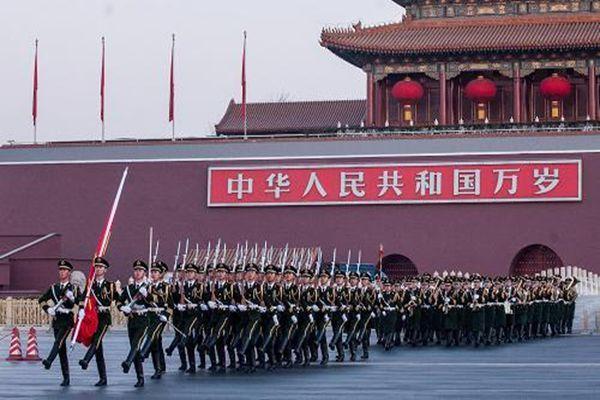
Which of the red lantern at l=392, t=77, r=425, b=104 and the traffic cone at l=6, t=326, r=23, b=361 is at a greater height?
the red lantern at l=392, t=77, r=425, b=104

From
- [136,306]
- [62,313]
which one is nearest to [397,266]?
[136,306]

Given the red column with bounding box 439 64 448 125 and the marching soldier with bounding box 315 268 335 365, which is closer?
the marching soldier with bounding box 315 268 335 365

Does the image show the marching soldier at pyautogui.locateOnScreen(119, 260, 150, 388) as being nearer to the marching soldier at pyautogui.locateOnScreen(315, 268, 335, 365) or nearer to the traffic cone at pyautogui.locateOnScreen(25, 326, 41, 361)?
the marching soldier at pyautogui.locateOnScreen(315, 268, 335, 365)

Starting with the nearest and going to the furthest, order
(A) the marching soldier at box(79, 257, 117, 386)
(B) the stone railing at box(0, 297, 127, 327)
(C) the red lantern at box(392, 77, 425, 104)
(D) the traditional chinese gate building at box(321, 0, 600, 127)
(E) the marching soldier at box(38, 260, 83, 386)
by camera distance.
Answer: (A) the marching soldier at box(79, 257, 117, 386)
(E) the marching soldier at box(38, 260, 83, 386)
(B) the stone railing at box(0, 297, 127, 327)
(D) the traditional chinese gate building at box(321, 0, 600, 127)
(C) the red lantern at box(392, 77, 425, 104)

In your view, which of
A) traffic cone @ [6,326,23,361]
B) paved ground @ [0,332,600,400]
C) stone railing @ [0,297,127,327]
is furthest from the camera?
stone railing @ [0,297,127,327]

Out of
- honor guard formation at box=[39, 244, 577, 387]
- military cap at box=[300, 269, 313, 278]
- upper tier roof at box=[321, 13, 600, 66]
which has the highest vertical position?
upper tier roof at box=[321, 13, 600, 66]

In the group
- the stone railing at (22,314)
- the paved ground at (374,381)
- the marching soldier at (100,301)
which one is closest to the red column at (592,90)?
the stone railing at (22,314)

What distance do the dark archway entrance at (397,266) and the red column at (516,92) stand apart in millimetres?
5458

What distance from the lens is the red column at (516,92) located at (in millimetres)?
43656

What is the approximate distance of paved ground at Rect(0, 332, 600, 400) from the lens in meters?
16.5

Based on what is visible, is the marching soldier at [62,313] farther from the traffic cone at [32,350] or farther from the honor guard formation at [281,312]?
the traffic cone at [32,350]

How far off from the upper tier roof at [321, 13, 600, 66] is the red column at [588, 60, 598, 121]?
92 cm

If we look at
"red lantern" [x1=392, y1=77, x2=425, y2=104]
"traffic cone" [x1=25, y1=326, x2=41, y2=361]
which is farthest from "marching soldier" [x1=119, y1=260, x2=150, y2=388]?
"red lantern" [x1=392, y1=77, x2=425, y2=104]

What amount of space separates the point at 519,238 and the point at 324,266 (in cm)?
481
